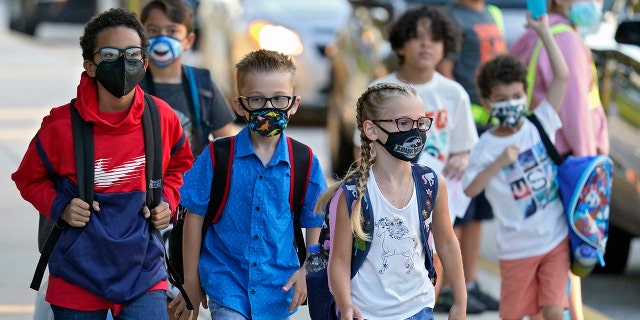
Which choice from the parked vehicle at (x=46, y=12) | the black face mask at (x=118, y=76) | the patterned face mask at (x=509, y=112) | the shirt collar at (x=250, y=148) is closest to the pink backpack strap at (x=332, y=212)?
the shirt collar at (x=250, y=148)

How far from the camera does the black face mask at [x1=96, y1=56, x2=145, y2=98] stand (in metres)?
4.89

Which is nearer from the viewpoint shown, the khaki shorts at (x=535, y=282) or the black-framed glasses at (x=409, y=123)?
the black-framed glasses at (x=409, y=123)

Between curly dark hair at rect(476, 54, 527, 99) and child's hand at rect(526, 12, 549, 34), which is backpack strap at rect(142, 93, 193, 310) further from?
child's hand at rect(526, 12, 549, 34)

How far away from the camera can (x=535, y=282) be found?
6652 millimetres

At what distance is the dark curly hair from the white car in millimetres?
6803

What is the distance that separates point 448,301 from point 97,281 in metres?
3.38

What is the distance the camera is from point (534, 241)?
6578 millimetres

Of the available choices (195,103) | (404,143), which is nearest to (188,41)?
(195,103)

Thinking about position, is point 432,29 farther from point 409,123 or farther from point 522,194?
point 409,123

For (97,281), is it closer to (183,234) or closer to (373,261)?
(183,234)

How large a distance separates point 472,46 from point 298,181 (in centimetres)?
323

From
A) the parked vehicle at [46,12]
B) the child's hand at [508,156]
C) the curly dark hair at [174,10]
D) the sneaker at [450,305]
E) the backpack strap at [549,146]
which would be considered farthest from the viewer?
the parked vehicle at [46,12]

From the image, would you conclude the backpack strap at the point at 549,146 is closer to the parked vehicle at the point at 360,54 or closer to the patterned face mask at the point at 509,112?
the patterned face mask at the point at 509,112

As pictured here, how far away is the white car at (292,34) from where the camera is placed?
46.4 ft
